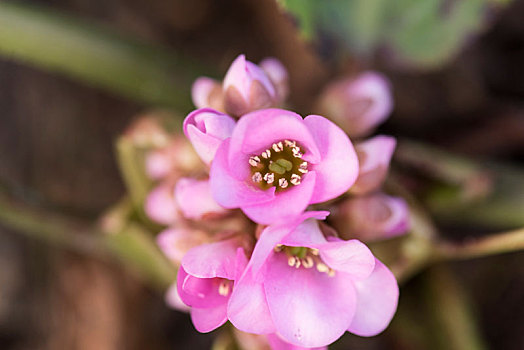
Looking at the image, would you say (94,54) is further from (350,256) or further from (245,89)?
(350,256)

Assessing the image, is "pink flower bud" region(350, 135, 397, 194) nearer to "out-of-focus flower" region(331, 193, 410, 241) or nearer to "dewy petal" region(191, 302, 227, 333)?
"out-of-focus flower" region(331, 193, 410, 241)

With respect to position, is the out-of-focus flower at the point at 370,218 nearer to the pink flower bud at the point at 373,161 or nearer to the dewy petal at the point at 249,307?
the pink flower bud at the point at 373,161

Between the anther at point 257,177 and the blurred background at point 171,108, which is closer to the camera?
the anther at point 257,177

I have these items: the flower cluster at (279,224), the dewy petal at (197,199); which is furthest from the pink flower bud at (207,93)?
the dewy petal at (197,199)

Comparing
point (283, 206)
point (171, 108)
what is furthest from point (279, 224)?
point (171, 108)

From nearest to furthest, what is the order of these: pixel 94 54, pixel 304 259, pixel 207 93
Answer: pixel 304 259 < pixel 207 93 < pixel 94 54

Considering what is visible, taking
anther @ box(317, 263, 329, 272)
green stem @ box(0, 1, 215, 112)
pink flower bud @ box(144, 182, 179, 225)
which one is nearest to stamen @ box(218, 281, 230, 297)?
anther @ box(317, 263, 329, 272)
